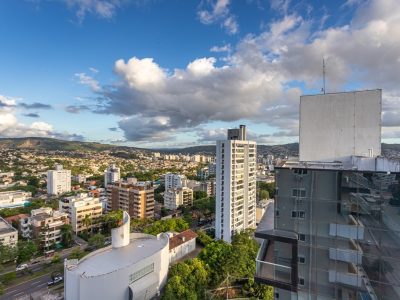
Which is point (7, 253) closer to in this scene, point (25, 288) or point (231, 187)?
point (25, 288)

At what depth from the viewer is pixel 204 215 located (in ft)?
112

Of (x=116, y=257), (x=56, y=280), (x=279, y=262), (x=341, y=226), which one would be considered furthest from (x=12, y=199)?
(x=341, y=226)

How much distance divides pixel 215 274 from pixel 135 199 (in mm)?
18619

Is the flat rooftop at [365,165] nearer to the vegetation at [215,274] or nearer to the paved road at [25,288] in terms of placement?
the vegetation at [215,274]

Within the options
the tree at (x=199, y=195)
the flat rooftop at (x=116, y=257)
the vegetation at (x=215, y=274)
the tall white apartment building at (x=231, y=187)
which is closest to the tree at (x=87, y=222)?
the flat rooftop at (x=116, y=257)

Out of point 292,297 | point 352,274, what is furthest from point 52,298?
point 352,274

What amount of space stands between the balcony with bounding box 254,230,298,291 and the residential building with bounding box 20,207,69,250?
77.4ft

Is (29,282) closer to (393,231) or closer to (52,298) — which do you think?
(52,298)

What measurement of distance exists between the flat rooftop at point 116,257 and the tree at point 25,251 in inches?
351

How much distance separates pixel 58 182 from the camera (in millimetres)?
48250

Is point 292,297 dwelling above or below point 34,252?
above

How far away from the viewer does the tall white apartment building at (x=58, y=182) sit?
4728 centimetres

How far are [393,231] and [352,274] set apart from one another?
3.64 feet

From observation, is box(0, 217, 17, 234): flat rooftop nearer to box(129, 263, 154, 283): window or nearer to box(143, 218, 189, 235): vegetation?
box(143, 218, 189, 235): vegetation
